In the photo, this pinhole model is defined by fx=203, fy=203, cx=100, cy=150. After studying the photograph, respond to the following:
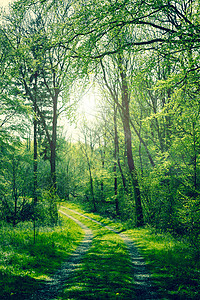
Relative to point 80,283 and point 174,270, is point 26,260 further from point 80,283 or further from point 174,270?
point 174,270

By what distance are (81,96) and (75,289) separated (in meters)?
6.36

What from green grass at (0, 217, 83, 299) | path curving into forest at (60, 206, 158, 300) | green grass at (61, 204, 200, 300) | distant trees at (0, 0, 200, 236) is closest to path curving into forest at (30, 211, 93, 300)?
green grass at (0, 217, 83, 299)

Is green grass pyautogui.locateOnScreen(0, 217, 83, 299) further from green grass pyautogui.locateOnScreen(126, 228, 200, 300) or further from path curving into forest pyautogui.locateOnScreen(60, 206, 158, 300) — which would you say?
green grass pyautogui.locateOnScreen(126, 228, 200, 300)

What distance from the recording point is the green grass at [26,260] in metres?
4.65

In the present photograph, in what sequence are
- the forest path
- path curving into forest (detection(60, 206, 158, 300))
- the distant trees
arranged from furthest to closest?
the distant trees, path curving into forest (detection(60, 206, 158, 300)), the forest path

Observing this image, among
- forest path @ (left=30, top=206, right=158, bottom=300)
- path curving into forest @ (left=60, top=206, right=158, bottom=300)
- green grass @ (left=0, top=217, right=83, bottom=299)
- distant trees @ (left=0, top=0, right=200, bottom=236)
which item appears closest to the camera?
forest path @ (left=30, top=206, right=158, bottom=300)

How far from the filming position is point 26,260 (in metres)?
6.27

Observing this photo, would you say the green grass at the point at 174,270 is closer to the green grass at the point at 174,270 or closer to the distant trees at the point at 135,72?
the green grass at the point at 174,270

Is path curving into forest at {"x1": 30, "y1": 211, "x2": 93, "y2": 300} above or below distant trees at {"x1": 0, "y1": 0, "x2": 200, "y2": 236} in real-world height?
below

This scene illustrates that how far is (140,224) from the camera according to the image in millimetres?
14102

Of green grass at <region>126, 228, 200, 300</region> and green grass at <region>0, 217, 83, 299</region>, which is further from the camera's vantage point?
green grass at <region>0, 217, 83, 299</region>

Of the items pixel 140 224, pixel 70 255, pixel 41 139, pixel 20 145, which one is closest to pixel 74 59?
pixel 70 255

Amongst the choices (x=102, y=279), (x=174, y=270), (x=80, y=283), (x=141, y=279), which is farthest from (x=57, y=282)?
(x=174, y=270)

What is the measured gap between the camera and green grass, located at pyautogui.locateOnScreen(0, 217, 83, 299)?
465cm
